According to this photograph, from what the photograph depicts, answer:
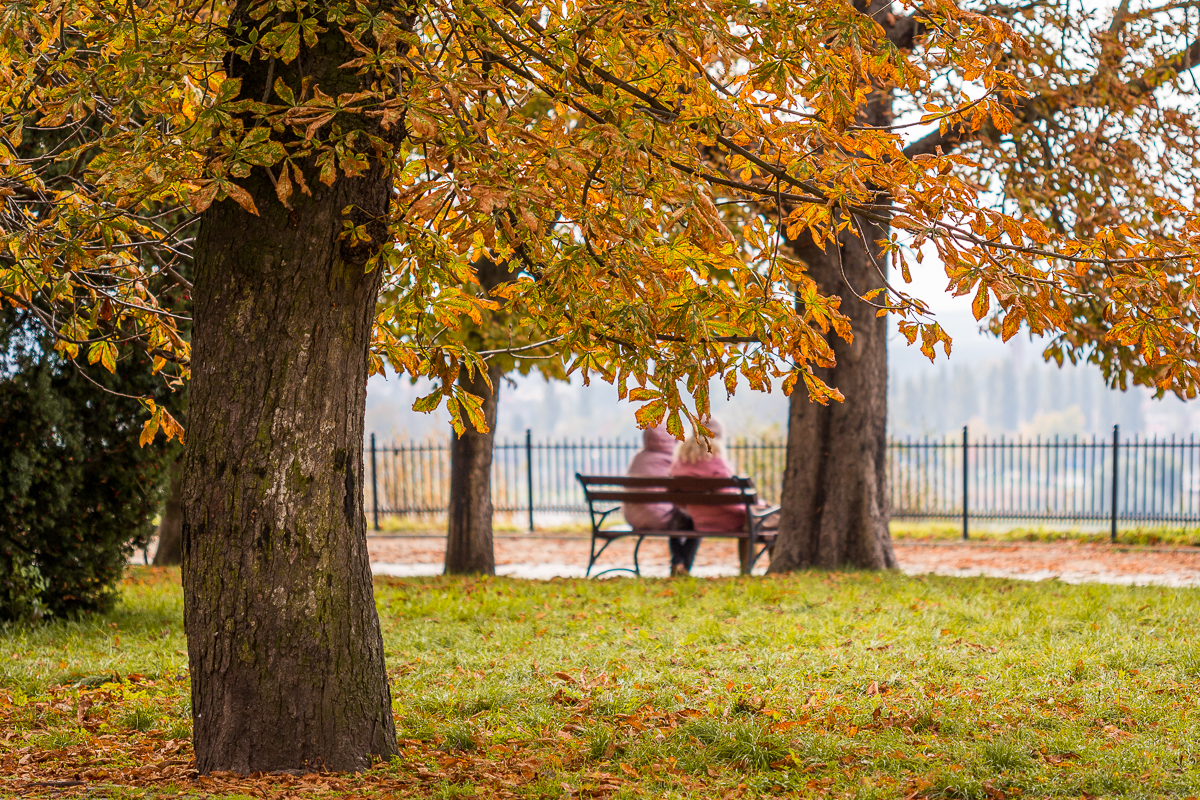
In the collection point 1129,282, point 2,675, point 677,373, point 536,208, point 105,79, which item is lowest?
point 2,675

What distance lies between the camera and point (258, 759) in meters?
3.37

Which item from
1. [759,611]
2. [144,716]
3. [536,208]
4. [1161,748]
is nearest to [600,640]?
[759,611]

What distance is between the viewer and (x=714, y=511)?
946 cm

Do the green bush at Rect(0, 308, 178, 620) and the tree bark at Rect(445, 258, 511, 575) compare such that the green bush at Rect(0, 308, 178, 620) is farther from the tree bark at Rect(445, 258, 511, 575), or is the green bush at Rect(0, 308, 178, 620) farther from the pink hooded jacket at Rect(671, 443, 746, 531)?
the pink hooded jacket at Rect(671, 443, 746, 531)

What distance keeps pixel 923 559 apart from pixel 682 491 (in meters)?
4.79

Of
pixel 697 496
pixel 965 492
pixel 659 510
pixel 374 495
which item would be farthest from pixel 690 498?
pixel 374 495

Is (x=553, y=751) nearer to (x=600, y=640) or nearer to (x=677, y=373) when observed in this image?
(x=677, y=373)

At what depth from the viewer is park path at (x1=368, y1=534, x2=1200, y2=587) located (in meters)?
10.8

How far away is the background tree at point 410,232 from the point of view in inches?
117

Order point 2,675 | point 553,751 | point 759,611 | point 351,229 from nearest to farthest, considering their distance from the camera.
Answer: point 351,229 < point 553,751 < point 2,675 < point 759,611

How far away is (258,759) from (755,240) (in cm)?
245

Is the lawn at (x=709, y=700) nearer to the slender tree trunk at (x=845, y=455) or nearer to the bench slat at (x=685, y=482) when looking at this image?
the slender tree trunk at (x=845, y=455)

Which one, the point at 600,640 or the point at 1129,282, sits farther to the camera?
the point at 600,640

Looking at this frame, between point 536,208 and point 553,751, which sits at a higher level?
point 536,208
